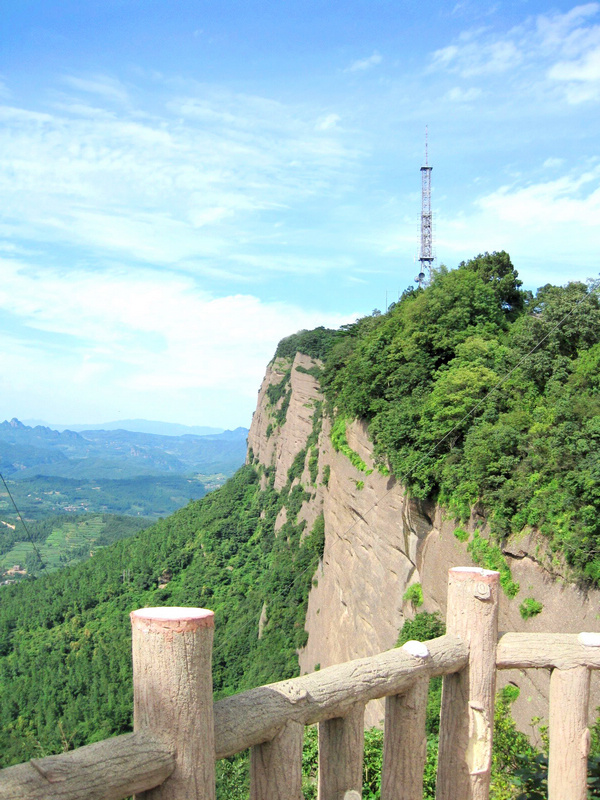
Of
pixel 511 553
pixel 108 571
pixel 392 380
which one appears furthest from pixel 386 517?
pixel 108 571

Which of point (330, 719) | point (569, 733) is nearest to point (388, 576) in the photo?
point (569, 733)

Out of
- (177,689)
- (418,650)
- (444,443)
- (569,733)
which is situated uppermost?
(444,443)

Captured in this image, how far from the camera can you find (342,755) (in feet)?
15.3

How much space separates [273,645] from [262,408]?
36.3m

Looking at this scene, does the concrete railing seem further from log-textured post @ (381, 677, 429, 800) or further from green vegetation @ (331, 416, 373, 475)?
green vegetation @ (331, 416, 373, 475)

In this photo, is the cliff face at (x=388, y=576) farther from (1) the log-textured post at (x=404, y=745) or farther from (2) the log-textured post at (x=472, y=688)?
(1) the log-textured post at (x=404, y=745)

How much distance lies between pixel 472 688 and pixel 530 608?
30.7 feet

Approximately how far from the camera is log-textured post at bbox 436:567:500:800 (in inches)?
202

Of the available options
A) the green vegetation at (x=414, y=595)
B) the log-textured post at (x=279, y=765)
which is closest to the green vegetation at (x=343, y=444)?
the green vegetation at (x=414, y=595)

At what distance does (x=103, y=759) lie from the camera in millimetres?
3355

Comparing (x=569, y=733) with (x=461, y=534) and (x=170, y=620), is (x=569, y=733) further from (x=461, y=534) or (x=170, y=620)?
(x=461, y=534)

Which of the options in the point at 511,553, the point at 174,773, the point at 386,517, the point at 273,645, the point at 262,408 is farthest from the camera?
the point at 262,408

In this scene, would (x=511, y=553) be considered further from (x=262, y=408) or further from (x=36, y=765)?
(x=262, y=408)

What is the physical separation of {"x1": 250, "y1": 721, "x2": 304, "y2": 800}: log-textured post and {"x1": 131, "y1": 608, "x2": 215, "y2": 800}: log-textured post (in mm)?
569
